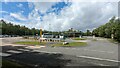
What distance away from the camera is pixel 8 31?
101688 millimetres

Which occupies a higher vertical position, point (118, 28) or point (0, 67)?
point (118, 28)

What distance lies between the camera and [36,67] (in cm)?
979

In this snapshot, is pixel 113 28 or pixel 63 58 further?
pixel 113 28

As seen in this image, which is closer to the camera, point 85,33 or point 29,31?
point 29,31

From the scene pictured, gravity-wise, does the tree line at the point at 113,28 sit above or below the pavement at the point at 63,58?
above

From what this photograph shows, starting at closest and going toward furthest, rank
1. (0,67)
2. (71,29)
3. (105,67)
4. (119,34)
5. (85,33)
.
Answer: (0,67)
(105,67)
(119,34)
(71,29)
(85,33)

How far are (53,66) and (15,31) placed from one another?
345 feet

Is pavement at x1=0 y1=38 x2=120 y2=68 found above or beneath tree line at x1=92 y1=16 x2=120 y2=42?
beneath

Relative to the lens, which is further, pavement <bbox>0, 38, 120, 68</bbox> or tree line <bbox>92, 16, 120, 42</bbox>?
tree line <bbox>92, 16, 120, 42</bbox>

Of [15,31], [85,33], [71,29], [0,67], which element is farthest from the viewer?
[85,33]

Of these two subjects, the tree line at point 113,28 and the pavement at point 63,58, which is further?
the tree line at point 113,28

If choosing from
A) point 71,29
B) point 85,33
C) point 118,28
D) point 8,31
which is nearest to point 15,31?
point 8,31

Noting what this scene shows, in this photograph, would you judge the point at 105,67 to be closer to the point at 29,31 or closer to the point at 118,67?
the point at 118,67

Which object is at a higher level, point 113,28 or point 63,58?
point 113,28
